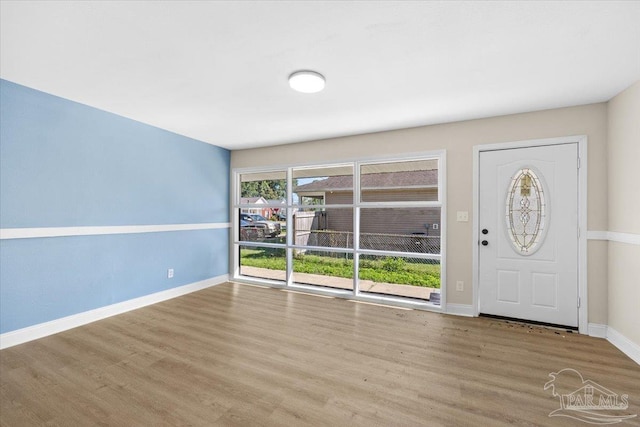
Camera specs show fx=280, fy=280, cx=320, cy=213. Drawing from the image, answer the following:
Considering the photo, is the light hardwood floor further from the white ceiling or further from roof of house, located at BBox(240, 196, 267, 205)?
the white ceiling

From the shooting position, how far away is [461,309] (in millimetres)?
3586

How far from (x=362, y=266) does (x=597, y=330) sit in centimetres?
272

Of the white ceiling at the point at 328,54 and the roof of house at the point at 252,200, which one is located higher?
the white ceiling at the point at 328,54

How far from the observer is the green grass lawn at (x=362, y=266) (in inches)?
165

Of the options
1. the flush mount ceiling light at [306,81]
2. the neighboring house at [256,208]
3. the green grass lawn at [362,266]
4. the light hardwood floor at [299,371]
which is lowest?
the light hardwood floor at [299,371]

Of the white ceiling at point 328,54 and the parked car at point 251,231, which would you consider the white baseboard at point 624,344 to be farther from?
the parked car at point 251,231

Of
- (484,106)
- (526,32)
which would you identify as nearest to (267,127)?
(484,106)

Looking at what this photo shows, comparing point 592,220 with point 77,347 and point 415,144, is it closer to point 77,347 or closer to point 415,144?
point 415,144

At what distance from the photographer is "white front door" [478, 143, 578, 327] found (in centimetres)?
314

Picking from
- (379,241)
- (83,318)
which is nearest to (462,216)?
(379,241)

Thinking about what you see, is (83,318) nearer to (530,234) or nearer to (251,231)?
(251,231)

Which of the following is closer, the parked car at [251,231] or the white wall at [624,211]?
the white wall at [624,211]

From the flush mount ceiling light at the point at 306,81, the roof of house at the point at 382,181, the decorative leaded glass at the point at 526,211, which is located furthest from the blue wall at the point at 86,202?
the decorative leaded glass at the point at 526,211

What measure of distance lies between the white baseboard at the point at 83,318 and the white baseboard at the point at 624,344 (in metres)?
5.32
